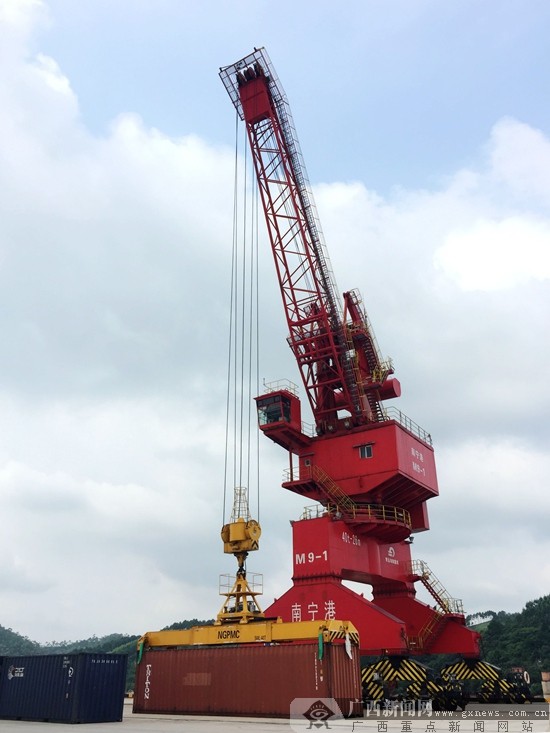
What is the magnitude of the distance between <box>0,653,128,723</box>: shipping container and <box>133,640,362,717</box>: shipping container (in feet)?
8.32

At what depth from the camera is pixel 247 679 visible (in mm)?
22359

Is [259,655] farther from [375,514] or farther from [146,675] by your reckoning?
[375,514]

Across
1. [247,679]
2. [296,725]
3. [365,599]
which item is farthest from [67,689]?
[365,599]

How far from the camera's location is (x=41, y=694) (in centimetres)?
2228

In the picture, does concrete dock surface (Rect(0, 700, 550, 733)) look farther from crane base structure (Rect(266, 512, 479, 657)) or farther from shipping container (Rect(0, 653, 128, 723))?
crane base structure (Rect(266, 512, 479, 657))

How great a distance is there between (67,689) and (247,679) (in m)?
6.23

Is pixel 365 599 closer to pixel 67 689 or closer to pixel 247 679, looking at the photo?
pixel 247 679

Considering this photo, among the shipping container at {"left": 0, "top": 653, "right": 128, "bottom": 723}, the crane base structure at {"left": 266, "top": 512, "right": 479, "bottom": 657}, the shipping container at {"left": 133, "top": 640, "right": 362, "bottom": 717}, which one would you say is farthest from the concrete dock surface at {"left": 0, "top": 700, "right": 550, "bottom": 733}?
the crane base structure at {"left": 266, "top": 512, "right": 479, "bottom": 657}

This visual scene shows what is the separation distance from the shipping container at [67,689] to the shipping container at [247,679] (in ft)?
8.32

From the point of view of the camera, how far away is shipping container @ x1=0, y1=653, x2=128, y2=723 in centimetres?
2112

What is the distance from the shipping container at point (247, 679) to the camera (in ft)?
68.8

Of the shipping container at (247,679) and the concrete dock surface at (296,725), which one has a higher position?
the shipping container at (247,679)

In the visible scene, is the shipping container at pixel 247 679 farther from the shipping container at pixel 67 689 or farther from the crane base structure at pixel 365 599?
the crane base structure at pixel 365 599

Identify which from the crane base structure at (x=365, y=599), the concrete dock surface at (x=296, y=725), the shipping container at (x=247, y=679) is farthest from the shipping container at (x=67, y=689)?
the crane base structure at (x=365, y=599)
